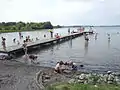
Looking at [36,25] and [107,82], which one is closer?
[107,82]

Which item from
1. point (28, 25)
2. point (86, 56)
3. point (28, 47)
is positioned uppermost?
point (28, 25)

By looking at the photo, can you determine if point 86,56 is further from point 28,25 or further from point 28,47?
point 28,25

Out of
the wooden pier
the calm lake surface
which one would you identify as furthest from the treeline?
the calm lake surface

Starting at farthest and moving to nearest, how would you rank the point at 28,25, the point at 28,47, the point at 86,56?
the point at 28,25, the point at 28,47, the point at 86,56

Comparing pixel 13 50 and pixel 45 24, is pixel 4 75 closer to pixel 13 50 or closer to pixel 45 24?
pixel 13 50

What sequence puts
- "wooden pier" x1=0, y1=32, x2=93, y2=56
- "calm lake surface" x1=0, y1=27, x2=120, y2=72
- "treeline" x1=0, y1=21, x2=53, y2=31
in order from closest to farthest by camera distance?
1. "calm lake surface" x1=0, y1=27, x2=120, y2=72
2. "wooden pier" x1=0, y1=32, x2=93, y2=56
3. "treeline" x1=0, y1=21, x2=53, y2=31

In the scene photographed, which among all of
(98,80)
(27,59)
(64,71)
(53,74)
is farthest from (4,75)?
(27,59)

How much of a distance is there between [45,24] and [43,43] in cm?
14706

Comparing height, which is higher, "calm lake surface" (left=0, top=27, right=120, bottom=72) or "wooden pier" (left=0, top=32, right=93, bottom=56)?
"wooden pier" (left=0, top=32, right=93, bottom=56)

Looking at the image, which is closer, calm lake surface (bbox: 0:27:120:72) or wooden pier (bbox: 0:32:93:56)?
calm lake surface (bbox: 0:27:120:72)

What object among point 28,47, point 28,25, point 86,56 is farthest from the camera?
point 28,25

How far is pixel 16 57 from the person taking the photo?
34.3 m

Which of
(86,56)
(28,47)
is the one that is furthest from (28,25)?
(86,56)

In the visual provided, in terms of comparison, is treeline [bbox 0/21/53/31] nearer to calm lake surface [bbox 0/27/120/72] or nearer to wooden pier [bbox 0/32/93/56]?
wooden pier [bbox 0/32/93/56]
